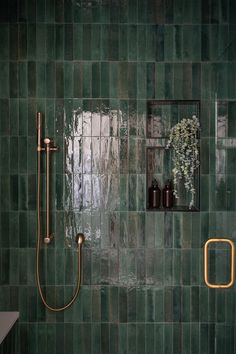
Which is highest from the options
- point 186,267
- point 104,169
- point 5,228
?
point 104,169

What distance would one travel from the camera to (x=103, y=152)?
10.4 feet

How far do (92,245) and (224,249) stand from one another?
3.23 feet

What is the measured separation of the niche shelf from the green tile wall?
0.17ft

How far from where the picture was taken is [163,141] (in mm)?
3164

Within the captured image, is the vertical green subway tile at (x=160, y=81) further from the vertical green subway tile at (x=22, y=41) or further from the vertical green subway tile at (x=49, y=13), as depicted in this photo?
the vertical green subway tile at (x=22, y=41)

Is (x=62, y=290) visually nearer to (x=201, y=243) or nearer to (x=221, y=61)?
(x=201, y=243)

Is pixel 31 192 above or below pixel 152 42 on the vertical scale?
below

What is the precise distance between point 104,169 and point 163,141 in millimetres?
450

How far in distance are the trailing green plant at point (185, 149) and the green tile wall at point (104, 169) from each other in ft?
0.23

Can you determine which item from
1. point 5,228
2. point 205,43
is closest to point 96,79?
point 205,43

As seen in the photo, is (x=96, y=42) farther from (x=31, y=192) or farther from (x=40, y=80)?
(x=31, y=192)

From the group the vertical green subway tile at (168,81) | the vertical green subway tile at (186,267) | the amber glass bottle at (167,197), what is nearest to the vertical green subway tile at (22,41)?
the vertical green subway tile at (168,81)

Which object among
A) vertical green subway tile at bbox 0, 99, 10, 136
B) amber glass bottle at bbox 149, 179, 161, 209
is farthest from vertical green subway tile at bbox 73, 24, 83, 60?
amber glass bottle at bbox 149, 179, 161, 209

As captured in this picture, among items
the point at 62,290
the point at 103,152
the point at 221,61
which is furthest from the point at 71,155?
the point at 221,61
